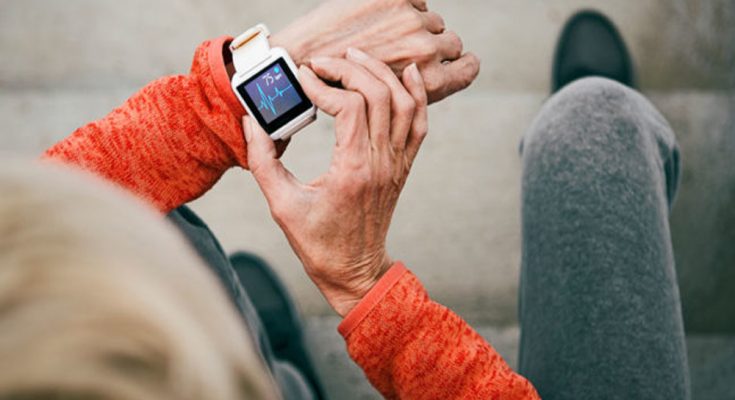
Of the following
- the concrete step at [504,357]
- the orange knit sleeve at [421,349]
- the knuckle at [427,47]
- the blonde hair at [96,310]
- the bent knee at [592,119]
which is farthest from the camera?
the concrete step at [504,357]

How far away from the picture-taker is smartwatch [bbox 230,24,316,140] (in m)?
0.69

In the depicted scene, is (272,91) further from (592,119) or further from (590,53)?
(590,53)

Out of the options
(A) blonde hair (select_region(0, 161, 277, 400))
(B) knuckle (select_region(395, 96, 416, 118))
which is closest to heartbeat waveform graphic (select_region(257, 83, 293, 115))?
(B) knuckle (select_region(395, 96, 416, 118))

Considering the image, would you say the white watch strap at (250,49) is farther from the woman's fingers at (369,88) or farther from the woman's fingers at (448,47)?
the woman's fingers at (448,47)

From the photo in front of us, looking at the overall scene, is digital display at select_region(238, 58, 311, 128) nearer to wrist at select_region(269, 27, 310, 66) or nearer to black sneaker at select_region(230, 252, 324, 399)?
wrist at select_region(269, 27, 310, 66)

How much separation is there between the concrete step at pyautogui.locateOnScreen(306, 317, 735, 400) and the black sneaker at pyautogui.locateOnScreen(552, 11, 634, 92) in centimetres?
50

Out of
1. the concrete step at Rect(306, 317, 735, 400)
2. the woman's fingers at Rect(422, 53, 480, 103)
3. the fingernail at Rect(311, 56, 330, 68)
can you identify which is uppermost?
the fingernail at Rect(311, 56, 330, 68)

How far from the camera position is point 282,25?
50.9 inches

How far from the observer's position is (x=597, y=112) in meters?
0.91

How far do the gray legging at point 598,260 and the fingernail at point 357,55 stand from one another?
319 millimetres

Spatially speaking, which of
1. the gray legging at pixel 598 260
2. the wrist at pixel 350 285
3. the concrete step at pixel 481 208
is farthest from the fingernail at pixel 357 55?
the concrete step at pixel 481 208

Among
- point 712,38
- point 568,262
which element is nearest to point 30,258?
point 568,262

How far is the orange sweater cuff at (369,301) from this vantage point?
642 millimetres

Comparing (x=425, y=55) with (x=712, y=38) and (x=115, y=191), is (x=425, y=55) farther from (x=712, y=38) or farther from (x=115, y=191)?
(x=712, y=38)
